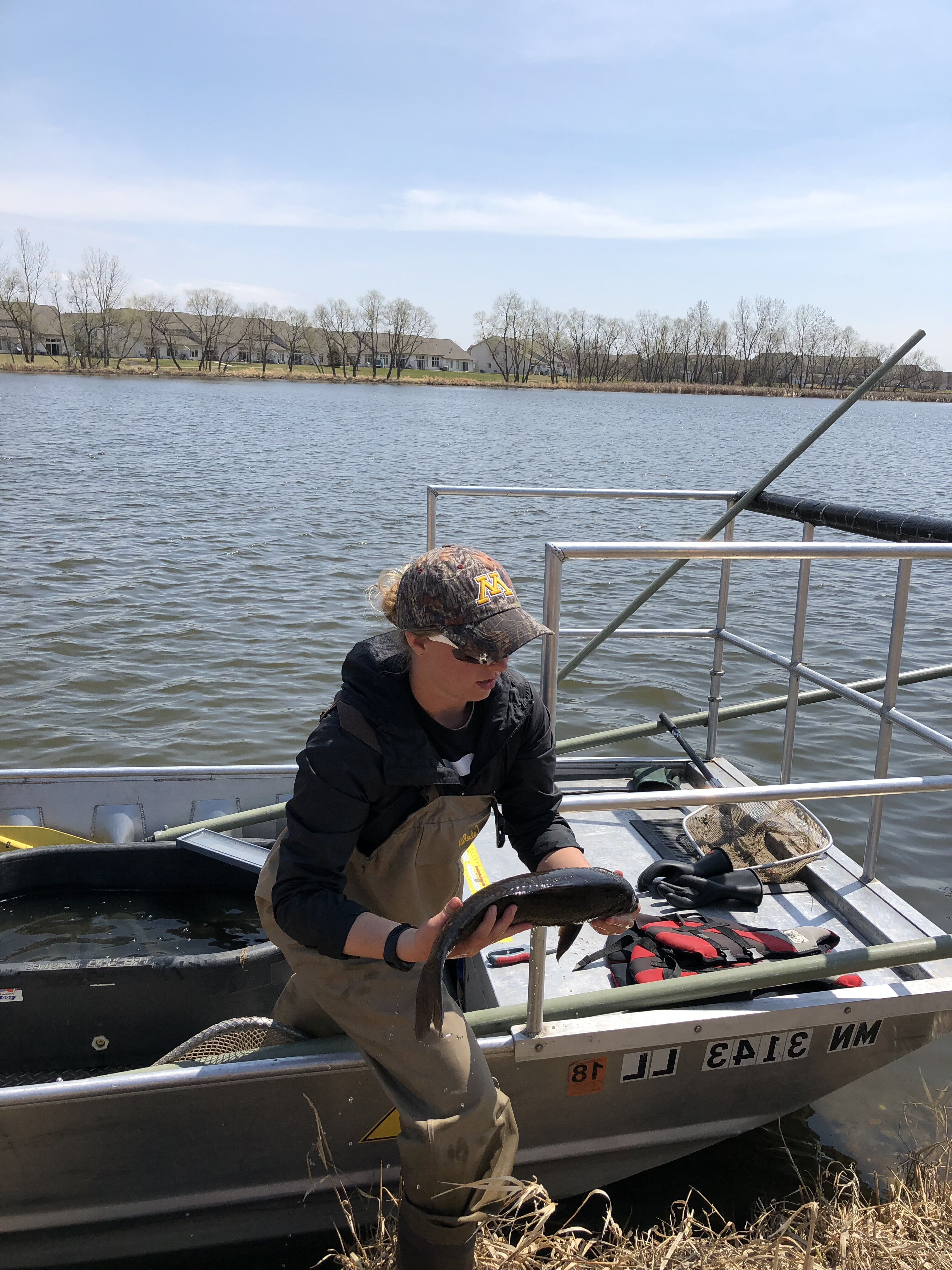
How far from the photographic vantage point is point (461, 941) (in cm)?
190

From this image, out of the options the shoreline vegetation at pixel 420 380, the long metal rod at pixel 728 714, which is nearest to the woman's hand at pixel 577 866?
the long metal rod at pixel 728 714

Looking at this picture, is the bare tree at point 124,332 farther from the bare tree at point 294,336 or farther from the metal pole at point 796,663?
the metal pole at point 796,663

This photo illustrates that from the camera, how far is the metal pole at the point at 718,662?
457 centimetres

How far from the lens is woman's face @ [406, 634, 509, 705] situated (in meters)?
2.09

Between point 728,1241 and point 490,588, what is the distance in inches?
84.5

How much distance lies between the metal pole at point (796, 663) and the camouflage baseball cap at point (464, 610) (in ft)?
7.32

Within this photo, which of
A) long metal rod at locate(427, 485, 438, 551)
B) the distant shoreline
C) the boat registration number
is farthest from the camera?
the distant shoreline

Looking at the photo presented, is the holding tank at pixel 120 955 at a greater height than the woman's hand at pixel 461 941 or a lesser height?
lesser

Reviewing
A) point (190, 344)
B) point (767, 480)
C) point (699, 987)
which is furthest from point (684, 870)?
point (190, 344)

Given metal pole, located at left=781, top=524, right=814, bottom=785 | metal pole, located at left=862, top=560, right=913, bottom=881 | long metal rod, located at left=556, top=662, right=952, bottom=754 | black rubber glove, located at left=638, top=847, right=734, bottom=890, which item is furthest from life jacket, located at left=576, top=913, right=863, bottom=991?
long metal rod, located at left=556, top=662, right=952, bottom=754

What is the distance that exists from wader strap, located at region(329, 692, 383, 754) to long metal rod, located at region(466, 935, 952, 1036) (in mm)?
1092

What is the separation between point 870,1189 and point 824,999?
4.40 feet

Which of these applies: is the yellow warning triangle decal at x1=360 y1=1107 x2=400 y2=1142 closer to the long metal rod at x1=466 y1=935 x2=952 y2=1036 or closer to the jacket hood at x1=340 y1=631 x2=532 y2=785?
the long metal rod at x1=466 y1=935 x2=952 y2=1036

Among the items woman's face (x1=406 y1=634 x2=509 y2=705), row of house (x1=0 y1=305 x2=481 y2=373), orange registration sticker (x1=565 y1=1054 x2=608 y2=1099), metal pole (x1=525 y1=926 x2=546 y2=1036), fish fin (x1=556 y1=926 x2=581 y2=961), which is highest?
row of house (x1=0 y1=305 x2=481 y2=373)
